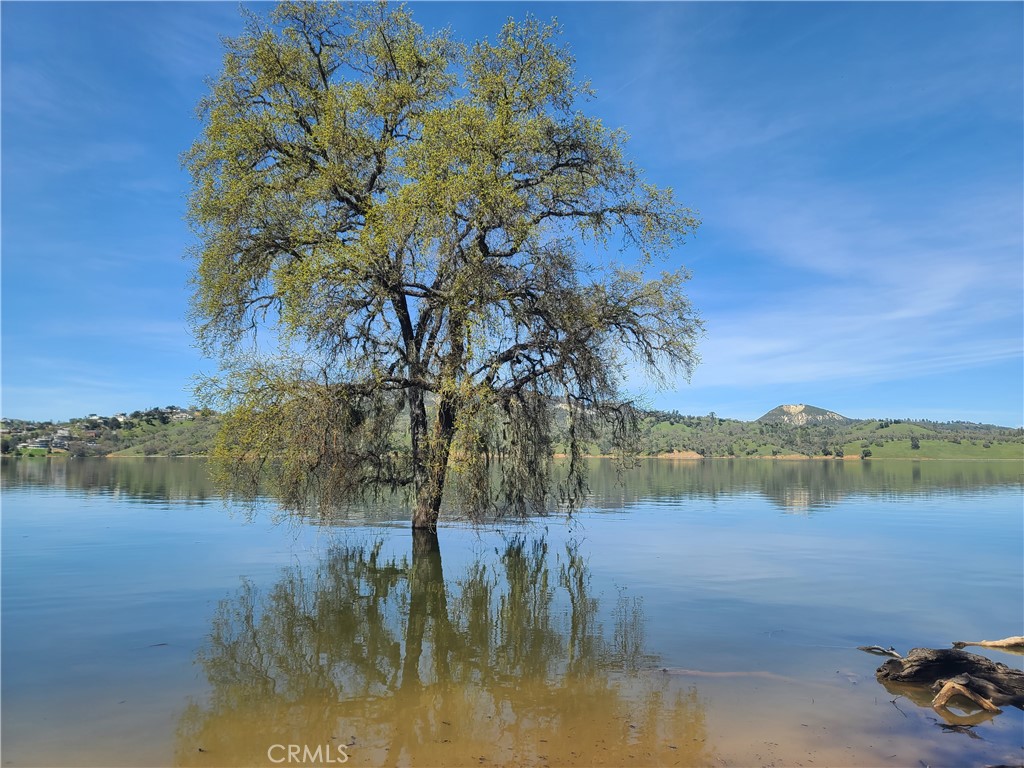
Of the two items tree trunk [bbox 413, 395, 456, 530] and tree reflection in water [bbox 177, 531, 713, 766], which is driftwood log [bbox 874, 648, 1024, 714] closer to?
tree reflection in water [bbox 177, 531, 713, 766]

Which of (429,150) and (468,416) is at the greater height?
(429,150)

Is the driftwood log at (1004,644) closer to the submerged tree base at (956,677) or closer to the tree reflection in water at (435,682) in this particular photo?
the submerged tree base at (956,677)

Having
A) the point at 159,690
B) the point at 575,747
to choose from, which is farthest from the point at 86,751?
the point at 575,747

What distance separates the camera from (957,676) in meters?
8.21

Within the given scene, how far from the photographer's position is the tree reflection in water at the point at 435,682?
639 cm

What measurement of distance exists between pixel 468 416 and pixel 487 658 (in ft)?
24.3

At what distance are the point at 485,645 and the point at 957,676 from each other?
6369mm

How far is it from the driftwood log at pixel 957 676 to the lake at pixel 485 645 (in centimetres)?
33

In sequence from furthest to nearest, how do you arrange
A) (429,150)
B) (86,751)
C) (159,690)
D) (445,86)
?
(445,86), (429,150), (159,690), (86,751)

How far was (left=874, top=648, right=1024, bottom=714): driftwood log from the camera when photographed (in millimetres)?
7895

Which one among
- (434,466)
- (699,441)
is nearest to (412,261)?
(434,466)

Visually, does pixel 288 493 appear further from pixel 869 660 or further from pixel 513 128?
pixel 869 660

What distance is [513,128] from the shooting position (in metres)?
17.1

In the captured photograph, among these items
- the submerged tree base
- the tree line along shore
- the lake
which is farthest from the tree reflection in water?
the tree line along shore
